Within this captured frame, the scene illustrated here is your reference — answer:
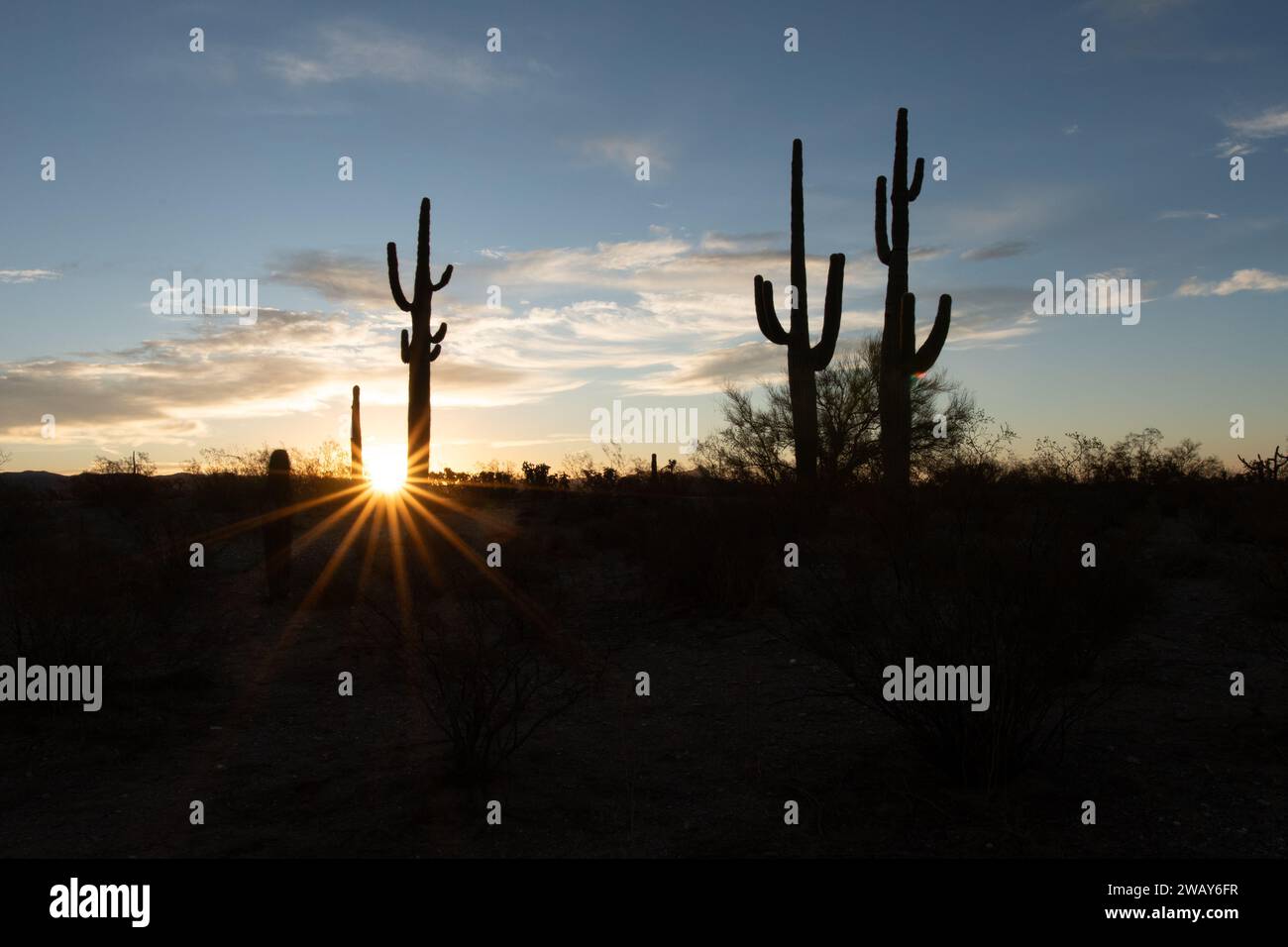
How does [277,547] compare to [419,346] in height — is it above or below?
below

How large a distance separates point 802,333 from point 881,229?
99.0 inches

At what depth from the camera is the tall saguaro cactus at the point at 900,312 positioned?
59.9 feet

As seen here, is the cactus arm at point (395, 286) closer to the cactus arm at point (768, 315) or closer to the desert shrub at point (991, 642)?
the cactus arm at point (768, 315)

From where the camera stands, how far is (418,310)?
70.8ft

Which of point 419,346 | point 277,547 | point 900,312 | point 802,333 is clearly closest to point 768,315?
point 802,333

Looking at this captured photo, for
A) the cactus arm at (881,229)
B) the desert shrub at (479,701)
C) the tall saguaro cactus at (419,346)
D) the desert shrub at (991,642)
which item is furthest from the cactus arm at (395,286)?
the desert shrub at (991,642)

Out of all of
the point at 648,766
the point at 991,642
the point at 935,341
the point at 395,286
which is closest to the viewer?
the point at 991,642

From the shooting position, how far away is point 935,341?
18.4m

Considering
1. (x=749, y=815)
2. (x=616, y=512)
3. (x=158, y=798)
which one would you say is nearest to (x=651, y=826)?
(x=749, y=815)

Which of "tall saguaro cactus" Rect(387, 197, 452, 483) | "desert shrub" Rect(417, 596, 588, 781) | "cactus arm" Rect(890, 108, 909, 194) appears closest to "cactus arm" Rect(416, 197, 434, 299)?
"tall saguaro cactus" Rect(387, 197, 452, 483)

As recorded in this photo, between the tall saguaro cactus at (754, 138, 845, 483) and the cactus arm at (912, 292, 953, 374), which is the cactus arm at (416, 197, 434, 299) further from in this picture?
the cactus arm at (912, 292, 953, 374)

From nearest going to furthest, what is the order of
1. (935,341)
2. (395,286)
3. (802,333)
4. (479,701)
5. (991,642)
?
→ (991,642)
(479,701)
(935,341)
(802,333)
(395,286)

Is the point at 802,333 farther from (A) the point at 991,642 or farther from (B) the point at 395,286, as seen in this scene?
(A) the point at 991,642

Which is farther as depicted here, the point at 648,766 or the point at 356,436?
the point at 356,436
